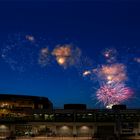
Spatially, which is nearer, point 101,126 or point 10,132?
point 10,132

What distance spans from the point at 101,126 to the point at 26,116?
24.9 meters

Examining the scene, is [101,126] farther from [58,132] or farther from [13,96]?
[13,96]

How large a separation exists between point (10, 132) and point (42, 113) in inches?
580

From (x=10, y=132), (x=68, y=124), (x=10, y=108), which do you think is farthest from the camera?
(x=10, y=108)

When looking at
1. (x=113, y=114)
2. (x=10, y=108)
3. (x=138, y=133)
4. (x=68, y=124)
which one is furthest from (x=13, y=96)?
(x=138, y=133)

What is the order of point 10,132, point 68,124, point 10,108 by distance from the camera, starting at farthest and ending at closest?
1. point 10,108
2. point 68,124
3. point 10,132

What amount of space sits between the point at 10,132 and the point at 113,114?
3464 centimetres

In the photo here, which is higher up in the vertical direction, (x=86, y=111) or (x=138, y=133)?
(x=86, y=111)

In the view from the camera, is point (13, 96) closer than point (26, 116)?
No

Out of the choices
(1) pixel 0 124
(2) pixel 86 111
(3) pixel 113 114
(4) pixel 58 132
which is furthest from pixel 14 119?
(3) pixel 113 114

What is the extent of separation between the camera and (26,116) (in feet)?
417

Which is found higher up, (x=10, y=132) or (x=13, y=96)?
(x=13, y=96)

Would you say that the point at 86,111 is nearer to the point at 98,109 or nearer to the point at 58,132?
the point at 98,109

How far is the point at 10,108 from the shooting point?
140375 mm
